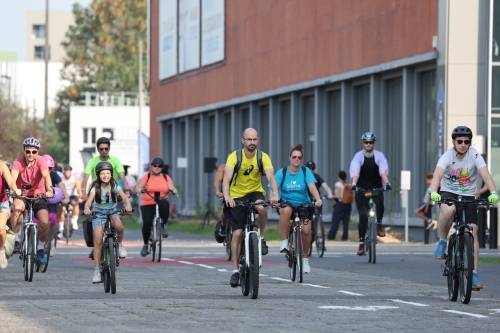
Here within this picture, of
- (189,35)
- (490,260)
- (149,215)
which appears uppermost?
(189,35)

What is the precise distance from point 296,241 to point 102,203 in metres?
2.54

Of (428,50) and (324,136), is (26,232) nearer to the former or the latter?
(428,50)

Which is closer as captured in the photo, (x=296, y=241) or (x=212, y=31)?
(x=296, y=241)

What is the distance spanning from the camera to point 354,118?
136 feet

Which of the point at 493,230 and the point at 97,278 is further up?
the point at 493,230

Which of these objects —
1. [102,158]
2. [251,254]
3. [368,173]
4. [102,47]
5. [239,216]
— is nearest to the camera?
[251,254]

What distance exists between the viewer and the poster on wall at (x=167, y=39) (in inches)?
2425

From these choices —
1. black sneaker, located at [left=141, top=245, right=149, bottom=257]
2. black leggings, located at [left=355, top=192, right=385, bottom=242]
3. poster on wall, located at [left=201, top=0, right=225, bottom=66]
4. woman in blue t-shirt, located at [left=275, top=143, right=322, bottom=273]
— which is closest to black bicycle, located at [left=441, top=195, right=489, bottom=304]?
woman in blue t-shirt, located at [left=275, top=143, right=322, bottom=273]

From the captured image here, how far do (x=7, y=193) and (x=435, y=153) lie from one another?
61.2 feet

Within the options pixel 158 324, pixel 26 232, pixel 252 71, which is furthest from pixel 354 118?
pixel 158 324

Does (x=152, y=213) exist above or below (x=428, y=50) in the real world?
below

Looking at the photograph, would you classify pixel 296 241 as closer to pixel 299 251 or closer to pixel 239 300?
pixel 299 251

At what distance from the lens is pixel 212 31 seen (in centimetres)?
5597

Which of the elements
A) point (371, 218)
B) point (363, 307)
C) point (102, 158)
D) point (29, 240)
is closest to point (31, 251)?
point (29, 240)
